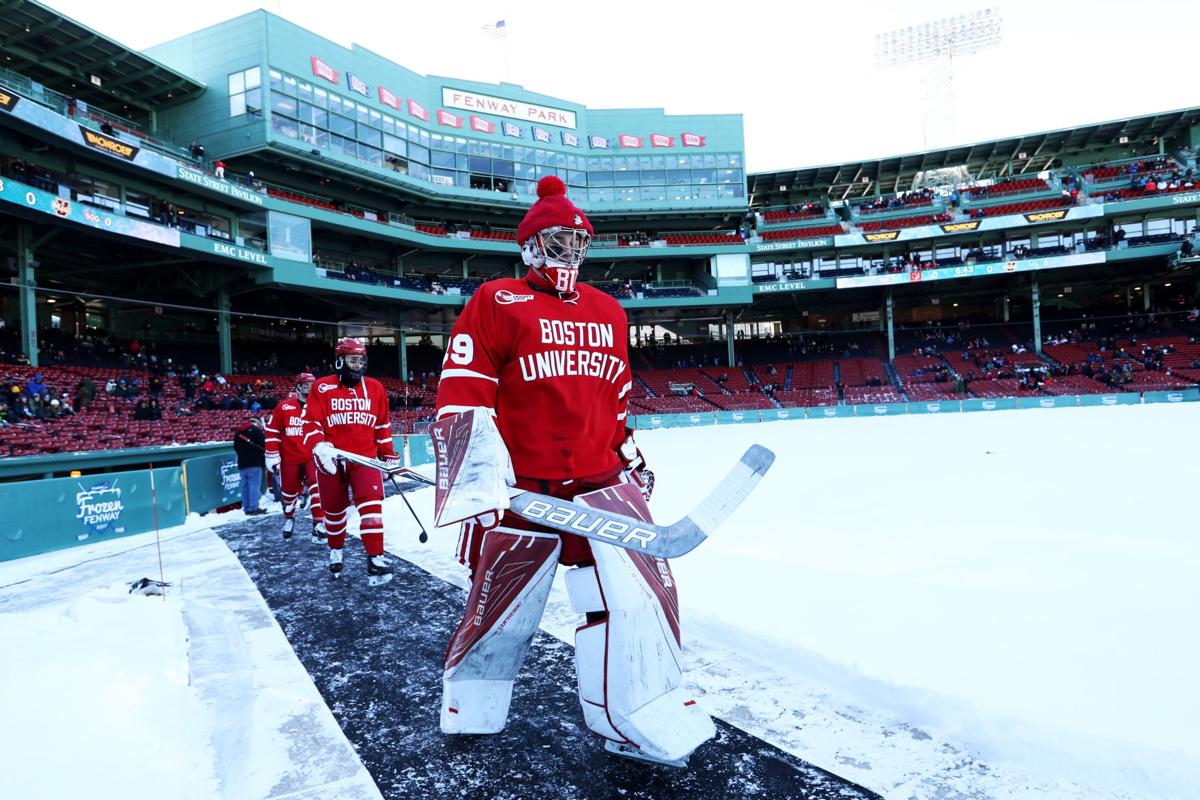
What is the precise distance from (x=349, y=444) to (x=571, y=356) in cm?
409

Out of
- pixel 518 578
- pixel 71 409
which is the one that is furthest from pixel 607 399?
pixel 71 409

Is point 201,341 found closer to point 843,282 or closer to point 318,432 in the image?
point 318,432

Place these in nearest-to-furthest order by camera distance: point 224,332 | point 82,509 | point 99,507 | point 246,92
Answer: point 82,509
point 99,507
point 224,332
point 246,92

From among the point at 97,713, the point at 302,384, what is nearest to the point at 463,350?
the point at 97,713

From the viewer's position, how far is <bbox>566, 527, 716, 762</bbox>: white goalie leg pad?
228cm

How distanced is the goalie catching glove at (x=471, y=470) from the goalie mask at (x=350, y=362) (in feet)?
13.0

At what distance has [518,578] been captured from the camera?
2.56 meters

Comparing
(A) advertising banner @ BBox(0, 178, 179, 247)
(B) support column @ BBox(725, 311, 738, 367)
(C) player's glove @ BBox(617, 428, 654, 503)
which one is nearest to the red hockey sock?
(C) player's glove @ BBox(617, 428, 654, 503)

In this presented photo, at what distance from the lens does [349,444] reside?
237 inches

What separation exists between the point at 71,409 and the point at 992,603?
20.0m

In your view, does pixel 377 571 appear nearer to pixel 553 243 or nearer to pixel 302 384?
pixel 553 243

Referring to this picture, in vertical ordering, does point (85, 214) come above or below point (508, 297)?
above

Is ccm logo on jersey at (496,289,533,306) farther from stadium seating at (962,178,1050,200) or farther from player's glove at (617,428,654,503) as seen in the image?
stadium seating at (962,178,1050,200)

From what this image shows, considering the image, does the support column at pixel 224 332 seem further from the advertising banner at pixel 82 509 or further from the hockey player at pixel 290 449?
the hockey player at pixel 290 449
